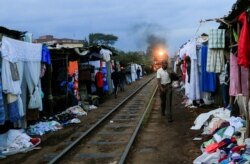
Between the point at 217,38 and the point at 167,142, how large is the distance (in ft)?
10.6

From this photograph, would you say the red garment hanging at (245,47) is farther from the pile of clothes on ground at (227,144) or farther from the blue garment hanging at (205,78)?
the blue garment hanging at (205,78)

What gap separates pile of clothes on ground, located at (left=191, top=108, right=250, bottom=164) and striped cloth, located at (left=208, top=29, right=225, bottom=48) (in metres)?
1.98

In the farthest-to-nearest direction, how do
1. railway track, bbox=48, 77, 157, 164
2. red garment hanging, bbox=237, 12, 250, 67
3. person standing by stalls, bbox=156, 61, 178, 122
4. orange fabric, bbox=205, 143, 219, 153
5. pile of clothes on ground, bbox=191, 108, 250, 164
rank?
1. person standing by stalls, bbox=156, 61, 178, 122
2. railway track, bbox=48, 77, 157, 164
3. orange fabric, bbox=205, 143, 219, 153
4. red garment hanging, bbox=237, 12, 250, 67
5. pile of clothes on ground, bbox=191, 108, 250, 164

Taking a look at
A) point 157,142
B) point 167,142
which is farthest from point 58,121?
point 167,142

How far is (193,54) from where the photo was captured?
1673cm

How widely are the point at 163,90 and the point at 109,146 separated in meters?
4.66

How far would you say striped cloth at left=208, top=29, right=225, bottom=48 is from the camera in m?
12.1

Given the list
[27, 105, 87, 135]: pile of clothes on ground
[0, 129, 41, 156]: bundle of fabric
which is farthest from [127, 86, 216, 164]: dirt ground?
[27, 105, 87, 135]: pile of clothes on ground

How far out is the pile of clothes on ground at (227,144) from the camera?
7.68 metres

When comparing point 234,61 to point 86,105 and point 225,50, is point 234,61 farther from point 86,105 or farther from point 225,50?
point 86,105

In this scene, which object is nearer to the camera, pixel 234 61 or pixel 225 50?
pixel 234 61

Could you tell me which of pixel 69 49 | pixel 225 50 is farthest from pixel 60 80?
pixel 225 50

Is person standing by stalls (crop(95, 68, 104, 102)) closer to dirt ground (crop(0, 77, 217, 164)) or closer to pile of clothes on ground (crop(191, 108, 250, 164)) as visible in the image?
dirt ground (crop(0, 77, 217, 164))

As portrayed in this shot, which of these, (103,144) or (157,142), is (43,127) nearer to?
(103,144)
